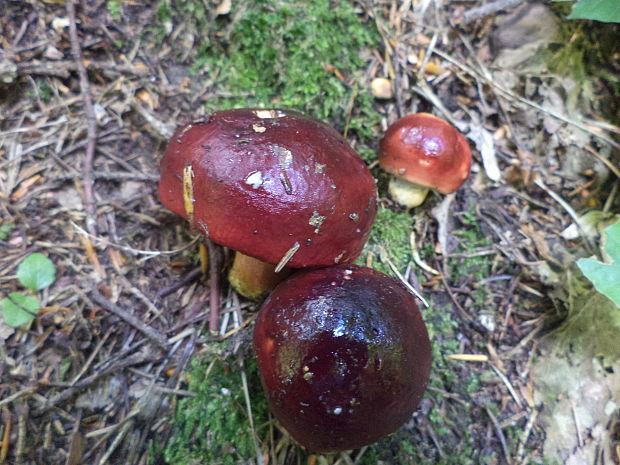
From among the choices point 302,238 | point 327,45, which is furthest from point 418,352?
point 327,45

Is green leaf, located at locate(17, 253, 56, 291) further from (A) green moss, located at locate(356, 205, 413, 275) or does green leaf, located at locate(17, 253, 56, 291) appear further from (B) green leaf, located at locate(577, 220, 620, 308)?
(B) green leaf, located at locate(577, 220, 620, 308)

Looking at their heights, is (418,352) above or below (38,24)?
below

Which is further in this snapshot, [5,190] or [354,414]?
[5,190]

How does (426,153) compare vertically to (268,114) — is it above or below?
below

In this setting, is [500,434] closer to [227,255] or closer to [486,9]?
[227,255]

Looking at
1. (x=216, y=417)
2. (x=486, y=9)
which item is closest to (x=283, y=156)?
(x=216, y=417)

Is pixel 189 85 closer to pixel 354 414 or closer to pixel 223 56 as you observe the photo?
pixel 223 56

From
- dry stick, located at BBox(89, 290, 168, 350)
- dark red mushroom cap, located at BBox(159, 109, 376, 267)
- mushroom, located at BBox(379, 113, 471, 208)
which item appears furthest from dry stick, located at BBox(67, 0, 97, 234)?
mushroom, located at BBox(379, 113, 471, 208)
